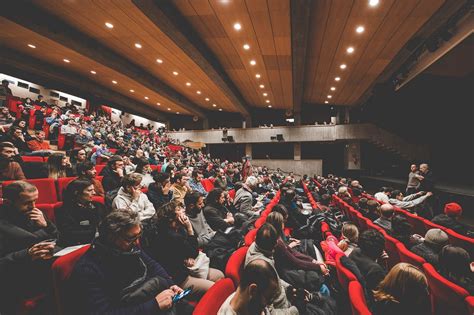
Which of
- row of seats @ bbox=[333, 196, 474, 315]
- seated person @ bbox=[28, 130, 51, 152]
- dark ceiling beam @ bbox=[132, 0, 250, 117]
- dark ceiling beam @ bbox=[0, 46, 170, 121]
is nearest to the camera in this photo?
row of seats @ bbox=[333, 196, 474, 315]

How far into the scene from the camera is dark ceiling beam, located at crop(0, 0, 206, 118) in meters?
5.40

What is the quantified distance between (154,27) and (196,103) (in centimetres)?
834

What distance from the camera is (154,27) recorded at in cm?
551

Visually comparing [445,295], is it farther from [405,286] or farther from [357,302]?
[357,302]

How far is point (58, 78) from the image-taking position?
895 centimetres

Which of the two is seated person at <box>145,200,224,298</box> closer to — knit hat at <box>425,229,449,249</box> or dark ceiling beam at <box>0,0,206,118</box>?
knit hat at <box>425,229,449,249</box>

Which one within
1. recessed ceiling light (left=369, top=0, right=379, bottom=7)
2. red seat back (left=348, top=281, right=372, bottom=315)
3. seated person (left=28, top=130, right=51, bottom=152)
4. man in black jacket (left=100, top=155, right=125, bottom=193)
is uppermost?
recessed ceiling light (left=369, top=0, right=379, bottom=7)

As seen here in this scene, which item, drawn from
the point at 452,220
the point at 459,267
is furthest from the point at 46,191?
the point at 452,220

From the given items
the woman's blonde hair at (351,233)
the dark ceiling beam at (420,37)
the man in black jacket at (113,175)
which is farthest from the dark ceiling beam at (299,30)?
the man in black jacket at (113,175)

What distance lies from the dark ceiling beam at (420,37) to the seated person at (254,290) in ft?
20.2

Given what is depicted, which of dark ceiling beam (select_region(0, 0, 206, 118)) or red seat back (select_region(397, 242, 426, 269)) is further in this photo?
dark ceiling beam (select_region(0, 0, 206, 118))

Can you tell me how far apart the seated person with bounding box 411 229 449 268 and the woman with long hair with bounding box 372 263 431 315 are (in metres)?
1.08

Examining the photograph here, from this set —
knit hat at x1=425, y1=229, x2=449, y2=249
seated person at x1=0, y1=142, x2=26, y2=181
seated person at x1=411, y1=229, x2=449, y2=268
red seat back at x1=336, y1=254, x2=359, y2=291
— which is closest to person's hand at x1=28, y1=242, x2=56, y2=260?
red seat back at x1=336, y1=254, x2=359, y2=291

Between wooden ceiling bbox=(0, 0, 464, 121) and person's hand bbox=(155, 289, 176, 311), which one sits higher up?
wooden ceiling bbox=(0, 0, 464, 121)
